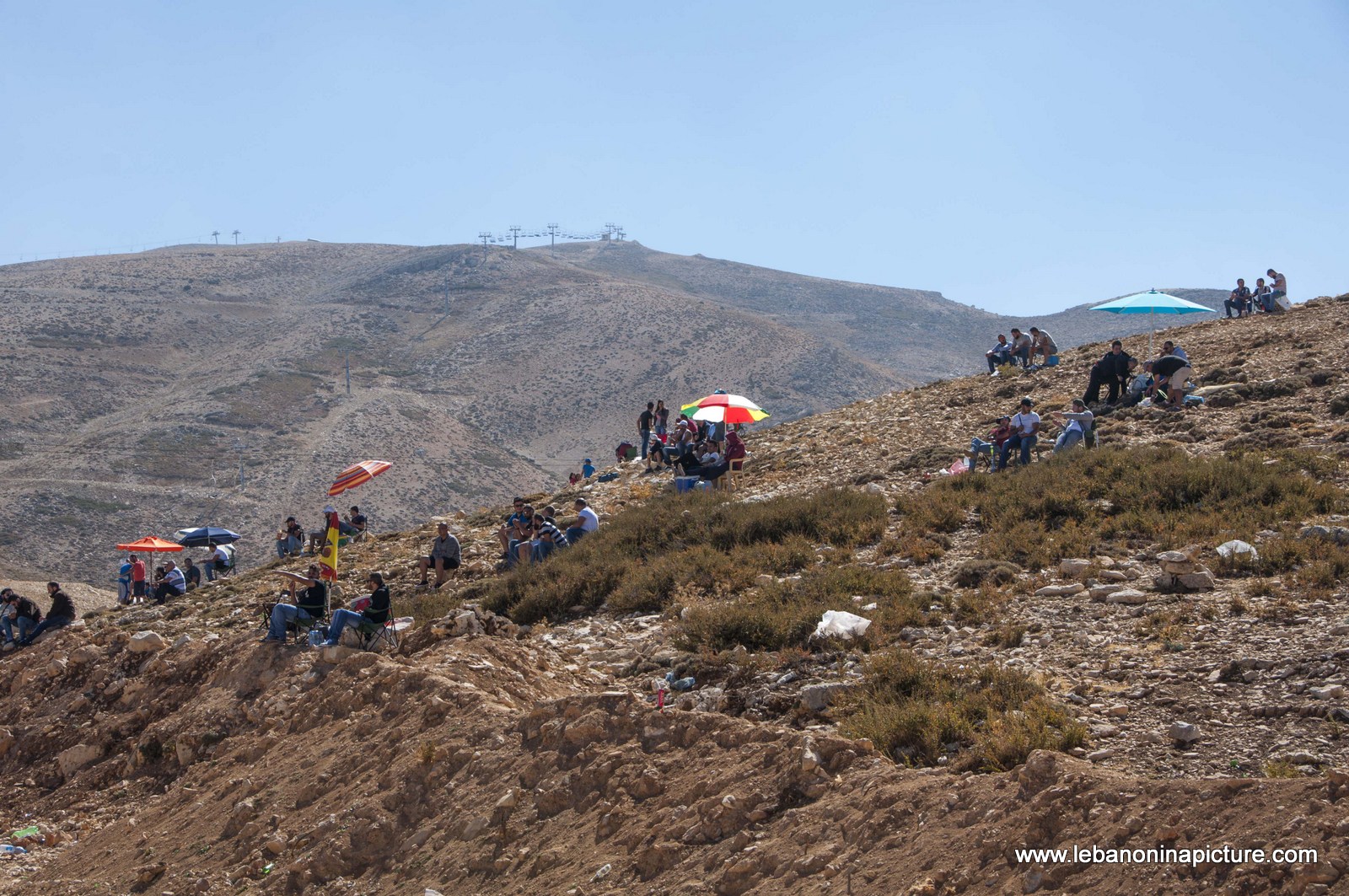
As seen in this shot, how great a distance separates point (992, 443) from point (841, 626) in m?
8.59

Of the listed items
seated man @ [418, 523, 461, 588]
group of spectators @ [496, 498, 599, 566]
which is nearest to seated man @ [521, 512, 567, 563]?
group of spectators @ [496, 498, 599, 566]

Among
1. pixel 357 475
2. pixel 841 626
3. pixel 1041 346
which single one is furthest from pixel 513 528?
pixel 1041 346

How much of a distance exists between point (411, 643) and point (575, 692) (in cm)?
260

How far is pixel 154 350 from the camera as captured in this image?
88.9 m

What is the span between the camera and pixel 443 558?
17.1 metres

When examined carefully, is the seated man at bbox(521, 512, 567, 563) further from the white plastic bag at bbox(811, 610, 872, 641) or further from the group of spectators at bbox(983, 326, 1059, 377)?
the group of spectators at bbox(983, 326, 1059, 377)

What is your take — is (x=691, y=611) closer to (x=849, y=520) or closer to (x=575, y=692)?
(x=575, y=692)

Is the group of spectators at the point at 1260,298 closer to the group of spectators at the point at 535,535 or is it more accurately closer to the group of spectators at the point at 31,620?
the group of spectators at the point at 535,535

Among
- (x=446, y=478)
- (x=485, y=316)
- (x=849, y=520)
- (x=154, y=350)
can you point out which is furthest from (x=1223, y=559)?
(x=485, y=316)

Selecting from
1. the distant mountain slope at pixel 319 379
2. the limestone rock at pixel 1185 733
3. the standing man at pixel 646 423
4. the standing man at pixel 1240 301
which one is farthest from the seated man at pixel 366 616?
the distant mountain slope at pixel 319 379

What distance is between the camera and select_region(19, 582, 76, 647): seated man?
17.8 metres

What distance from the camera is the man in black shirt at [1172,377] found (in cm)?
1884

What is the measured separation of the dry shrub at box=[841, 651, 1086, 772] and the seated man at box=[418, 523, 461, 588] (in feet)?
31.2

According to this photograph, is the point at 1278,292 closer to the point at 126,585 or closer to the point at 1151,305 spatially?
the point at 1151,305
